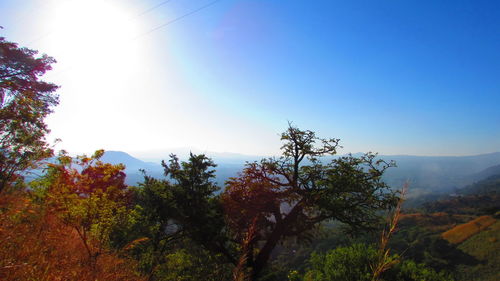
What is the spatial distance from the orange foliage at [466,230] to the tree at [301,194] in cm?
11661

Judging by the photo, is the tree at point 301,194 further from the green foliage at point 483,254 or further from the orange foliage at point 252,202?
the green foliage at point 483,254

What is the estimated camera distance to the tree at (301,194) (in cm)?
1287

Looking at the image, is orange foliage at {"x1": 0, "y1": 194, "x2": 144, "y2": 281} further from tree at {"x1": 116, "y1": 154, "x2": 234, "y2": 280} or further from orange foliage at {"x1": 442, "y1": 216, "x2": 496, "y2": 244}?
orange foliage at {"x1": 442, "y1": 216, "x2": 496, "y2": 244}

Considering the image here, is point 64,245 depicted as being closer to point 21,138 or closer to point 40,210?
point 40,210

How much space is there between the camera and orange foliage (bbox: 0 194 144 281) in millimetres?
4297

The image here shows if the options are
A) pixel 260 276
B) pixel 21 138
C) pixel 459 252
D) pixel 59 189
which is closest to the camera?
pixel 59 189

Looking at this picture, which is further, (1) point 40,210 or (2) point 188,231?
(2) point 188,231

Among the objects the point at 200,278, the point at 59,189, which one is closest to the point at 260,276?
the point at 200,278

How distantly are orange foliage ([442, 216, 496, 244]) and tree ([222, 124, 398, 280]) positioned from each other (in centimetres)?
11661

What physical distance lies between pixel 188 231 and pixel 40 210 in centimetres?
872

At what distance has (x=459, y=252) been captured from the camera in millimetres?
74250

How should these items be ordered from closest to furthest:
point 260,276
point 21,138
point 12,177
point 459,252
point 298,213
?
point 12,177 < point 21,138 < point 298,213 < point 260,276 < point 459,252

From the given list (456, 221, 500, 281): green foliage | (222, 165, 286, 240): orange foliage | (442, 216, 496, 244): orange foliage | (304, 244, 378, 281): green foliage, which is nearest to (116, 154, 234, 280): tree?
(222, 165, 286, 240): orange foliage

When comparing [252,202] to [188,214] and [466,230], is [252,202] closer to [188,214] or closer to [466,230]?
[188,214]
